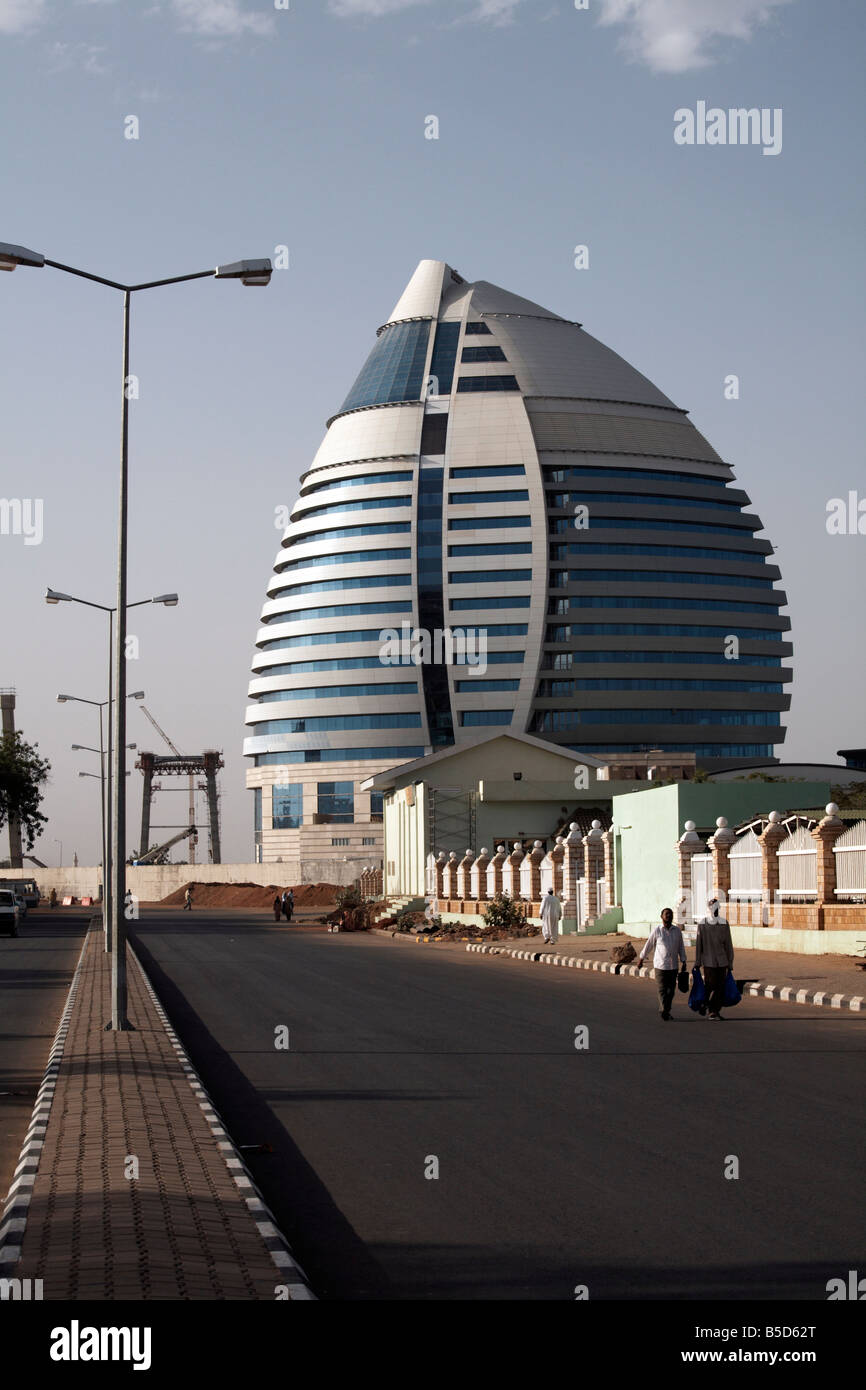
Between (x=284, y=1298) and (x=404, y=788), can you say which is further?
(x=404, y=788)

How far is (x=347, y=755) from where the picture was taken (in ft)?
416

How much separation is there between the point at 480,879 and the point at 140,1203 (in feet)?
170

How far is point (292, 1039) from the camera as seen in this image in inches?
697

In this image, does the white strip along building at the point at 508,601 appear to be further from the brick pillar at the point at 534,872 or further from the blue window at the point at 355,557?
the brick pillar at the point at 534,872

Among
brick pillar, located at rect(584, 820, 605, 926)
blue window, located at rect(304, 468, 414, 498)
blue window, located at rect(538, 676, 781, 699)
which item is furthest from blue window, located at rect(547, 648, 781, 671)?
brick pillar, located at rect(584, 820, 605, 926)

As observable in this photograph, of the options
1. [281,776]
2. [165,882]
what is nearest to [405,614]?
[281,776]

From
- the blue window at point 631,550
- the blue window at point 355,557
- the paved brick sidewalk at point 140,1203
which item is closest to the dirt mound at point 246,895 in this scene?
the blue window at point 355,557

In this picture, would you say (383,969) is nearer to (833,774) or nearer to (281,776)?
(833,774)

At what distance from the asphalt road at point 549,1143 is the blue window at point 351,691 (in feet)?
338

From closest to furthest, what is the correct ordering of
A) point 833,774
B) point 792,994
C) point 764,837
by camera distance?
point 792,994 < point 764,837 < point 833,774

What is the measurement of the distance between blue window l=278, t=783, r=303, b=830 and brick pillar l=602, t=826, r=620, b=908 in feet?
279

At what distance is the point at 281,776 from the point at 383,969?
3877 inches

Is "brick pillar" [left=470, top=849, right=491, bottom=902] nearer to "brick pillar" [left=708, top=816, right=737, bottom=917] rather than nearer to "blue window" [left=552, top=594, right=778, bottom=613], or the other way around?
"brick pillar" [left=708, top=816, right=737, bottom=917]

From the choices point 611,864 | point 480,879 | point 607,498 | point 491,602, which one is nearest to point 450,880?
point 480,879
